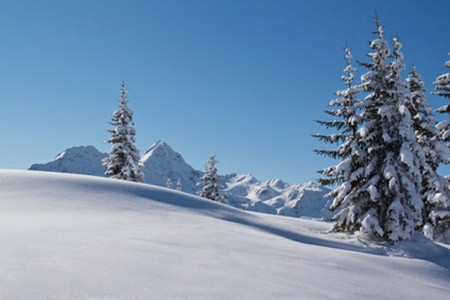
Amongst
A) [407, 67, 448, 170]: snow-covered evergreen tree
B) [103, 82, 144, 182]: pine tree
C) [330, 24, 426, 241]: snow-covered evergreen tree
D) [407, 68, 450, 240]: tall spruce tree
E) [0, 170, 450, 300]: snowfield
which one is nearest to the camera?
[0, 170, 450, 300]: snowfield

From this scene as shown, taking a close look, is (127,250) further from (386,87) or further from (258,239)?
(386,87)

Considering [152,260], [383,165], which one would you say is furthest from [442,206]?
[152,260]

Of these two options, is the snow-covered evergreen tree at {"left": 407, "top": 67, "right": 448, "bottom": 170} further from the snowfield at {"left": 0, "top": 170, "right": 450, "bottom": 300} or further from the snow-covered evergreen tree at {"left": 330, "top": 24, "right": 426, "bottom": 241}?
the snowfield at {"left": 0, "top": 170, "right": 450, "bottom": 300}

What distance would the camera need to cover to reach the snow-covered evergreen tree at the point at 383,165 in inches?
562

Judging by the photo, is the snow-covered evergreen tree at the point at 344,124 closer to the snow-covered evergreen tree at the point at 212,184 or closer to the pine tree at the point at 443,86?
the pine tree at the point at 443,86

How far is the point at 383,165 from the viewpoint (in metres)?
15.1

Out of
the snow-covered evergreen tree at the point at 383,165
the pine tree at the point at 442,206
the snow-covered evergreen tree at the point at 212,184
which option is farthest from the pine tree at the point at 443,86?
the snow-covered evergreen tree at the point at 212,184

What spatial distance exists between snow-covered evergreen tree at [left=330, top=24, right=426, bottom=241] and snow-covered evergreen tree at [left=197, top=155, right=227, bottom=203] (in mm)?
19822

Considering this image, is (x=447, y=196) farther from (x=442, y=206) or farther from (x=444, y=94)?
(x=444, y=94)

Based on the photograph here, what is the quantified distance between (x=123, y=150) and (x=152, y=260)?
25.1 m

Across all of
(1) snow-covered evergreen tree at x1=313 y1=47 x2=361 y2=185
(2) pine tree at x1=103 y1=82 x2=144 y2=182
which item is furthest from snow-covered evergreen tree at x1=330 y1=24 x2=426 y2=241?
(2) pine tree at x1=103 y1=82 x2=144 y2=182

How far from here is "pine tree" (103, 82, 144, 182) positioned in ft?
97.3

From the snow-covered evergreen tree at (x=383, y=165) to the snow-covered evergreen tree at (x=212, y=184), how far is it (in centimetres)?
1982

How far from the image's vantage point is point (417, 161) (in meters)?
14.8
